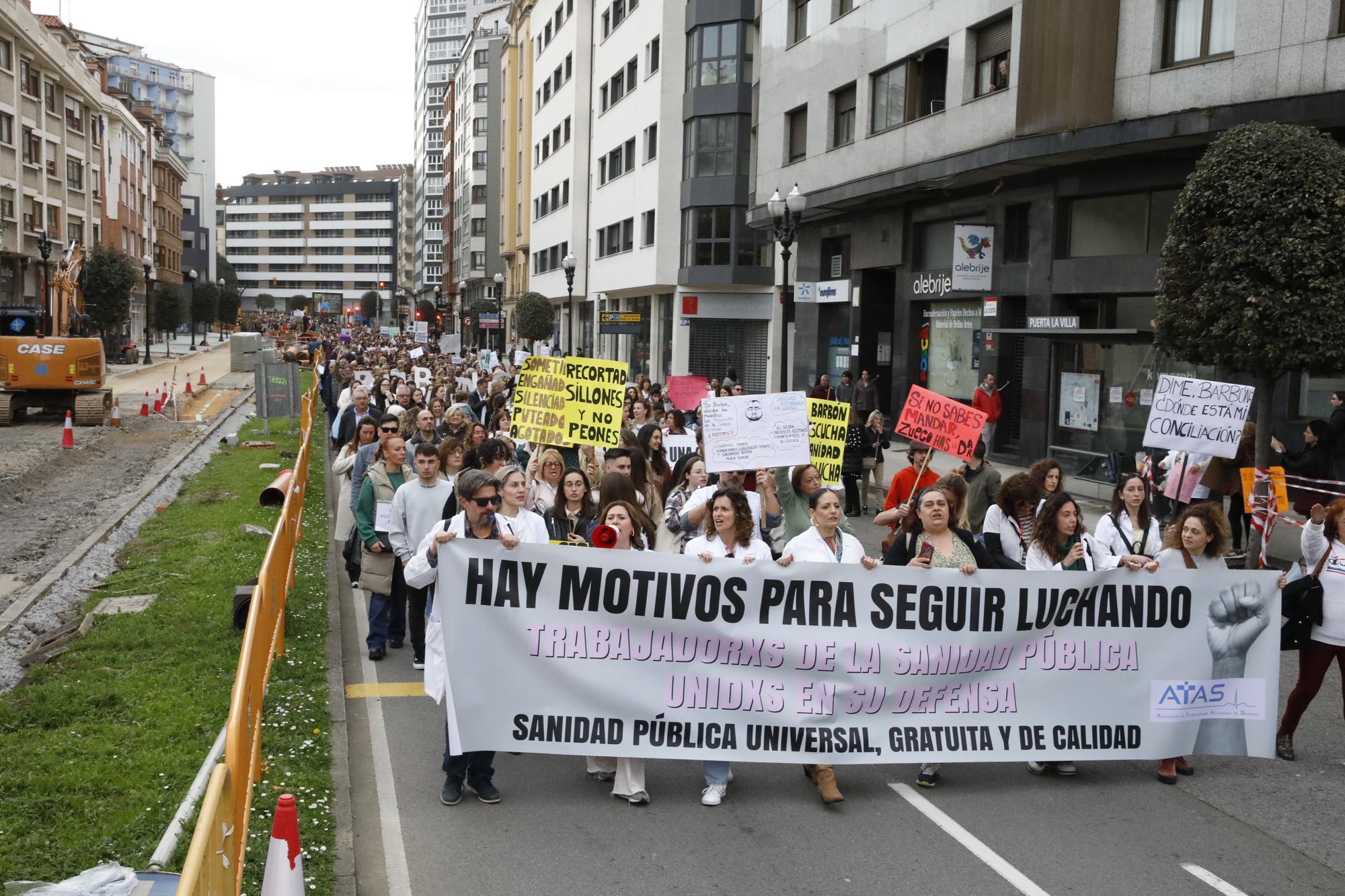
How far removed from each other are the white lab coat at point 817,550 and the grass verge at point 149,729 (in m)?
2.74

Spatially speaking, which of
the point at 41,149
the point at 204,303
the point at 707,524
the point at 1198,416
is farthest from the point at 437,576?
the point at 204,303

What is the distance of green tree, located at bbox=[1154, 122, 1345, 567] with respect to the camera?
13797 mm

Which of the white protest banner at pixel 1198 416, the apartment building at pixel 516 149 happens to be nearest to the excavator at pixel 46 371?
the white protest banner at pixel 1198 416

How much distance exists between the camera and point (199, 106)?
15312 centimetres

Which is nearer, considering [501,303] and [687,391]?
[687,391]

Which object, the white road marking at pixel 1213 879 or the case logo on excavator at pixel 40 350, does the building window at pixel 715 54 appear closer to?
the case logo on excavator at pixel 40 350

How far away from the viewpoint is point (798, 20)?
3391cm

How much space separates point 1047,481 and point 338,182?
199 m

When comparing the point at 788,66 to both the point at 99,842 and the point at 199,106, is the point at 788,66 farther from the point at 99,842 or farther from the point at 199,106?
the point at 199,106

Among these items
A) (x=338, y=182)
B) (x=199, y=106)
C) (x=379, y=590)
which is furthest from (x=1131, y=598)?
(x=338, y=182)

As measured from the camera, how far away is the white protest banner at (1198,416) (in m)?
12.4

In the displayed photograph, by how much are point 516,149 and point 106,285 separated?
29.1 metres

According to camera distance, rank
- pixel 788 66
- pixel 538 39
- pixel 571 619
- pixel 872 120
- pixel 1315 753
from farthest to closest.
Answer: pixel 538 39 < pixel 788 66 < pixel 872 120 < pixel 1315 753 < pixel 571 619

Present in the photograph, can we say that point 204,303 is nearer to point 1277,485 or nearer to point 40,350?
point 40,350
